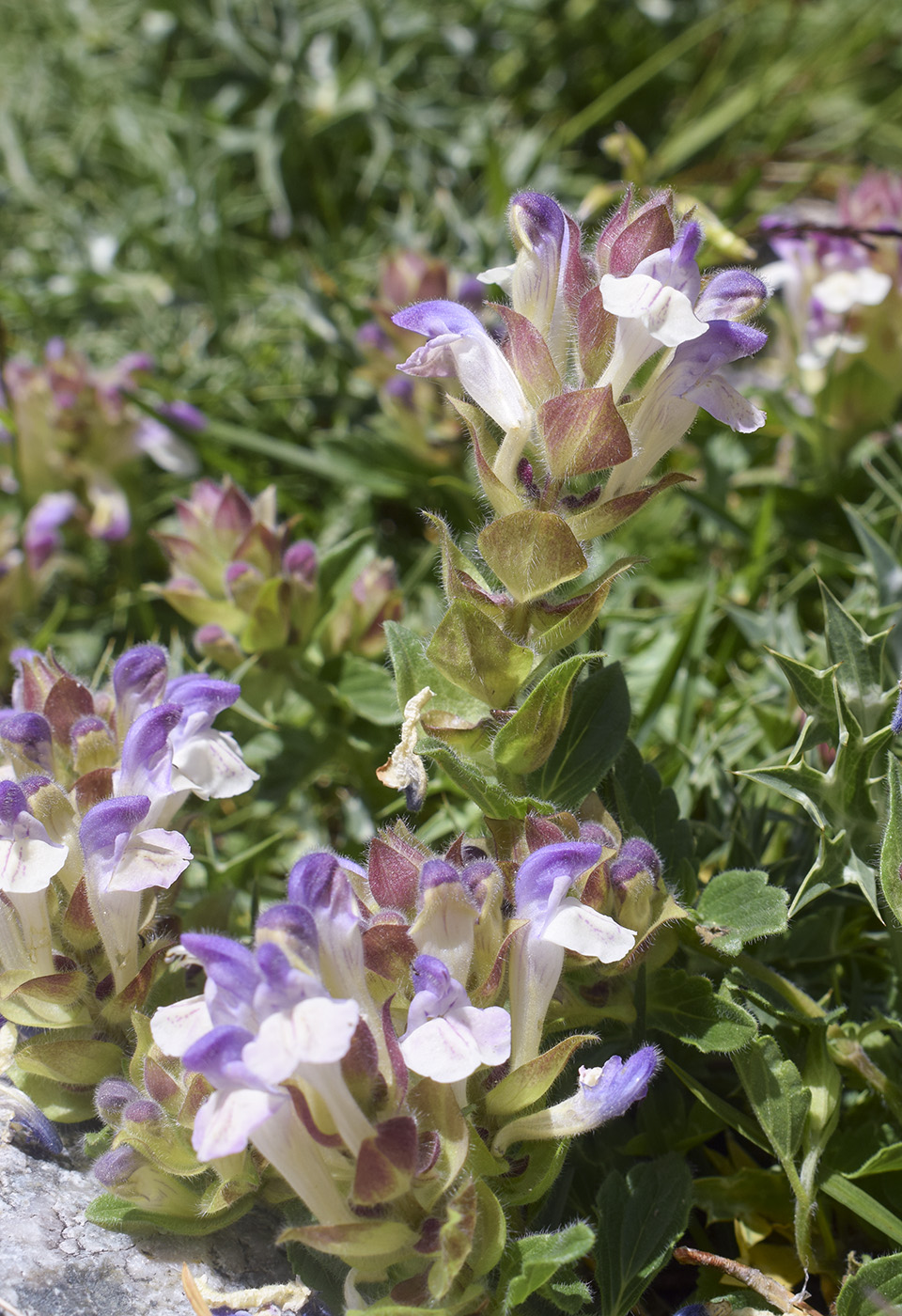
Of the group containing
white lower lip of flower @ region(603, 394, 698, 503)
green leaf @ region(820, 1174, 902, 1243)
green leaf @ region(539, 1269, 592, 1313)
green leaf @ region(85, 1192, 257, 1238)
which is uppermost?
white lower lip of flower @ region(603, 394, 698, 503)

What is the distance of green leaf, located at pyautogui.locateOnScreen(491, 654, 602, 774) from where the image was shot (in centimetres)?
95

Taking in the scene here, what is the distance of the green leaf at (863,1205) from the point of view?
1.00 meters

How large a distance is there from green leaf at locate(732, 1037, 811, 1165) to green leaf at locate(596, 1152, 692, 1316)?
0.10 m

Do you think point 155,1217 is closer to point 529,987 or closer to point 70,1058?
point 70,1058

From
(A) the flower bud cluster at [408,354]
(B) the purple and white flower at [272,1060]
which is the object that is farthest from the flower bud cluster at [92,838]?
(A) the flower bud cluster at [408,354]

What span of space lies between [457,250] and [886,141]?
5.28ft

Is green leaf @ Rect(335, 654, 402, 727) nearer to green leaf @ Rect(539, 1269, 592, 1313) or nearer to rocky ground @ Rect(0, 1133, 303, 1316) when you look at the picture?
rocky ground @ Rect(0, 1133, 303, 1316)

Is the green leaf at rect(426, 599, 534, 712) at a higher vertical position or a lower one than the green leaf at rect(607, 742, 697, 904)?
higher

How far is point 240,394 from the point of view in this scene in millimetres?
2535

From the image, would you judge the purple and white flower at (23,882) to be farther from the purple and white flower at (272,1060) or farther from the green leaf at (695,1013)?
the green leaf at (695,1013)

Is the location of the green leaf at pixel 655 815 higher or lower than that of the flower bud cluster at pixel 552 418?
lower

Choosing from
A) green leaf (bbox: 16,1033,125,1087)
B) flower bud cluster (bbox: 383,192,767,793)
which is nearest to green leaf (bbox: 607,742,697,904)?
flower bud cluster (bbox: 383,192,767,793)

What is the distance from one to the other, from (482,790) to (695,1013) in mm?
298

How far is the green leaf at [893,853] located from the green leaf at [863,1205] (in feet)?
0.88
